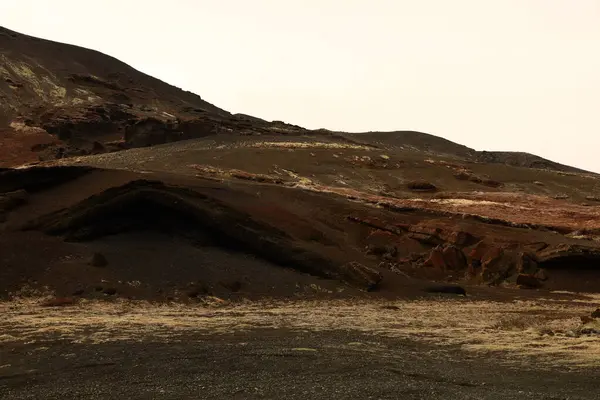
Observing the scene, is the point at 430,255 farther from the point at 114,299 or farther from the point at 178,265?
the point at 114,299

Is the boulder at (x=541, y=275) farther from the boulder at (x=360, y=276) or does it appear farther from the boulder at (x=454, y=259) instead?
the boulder at (x=360, y=276)

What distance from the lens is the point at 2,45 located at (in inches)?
2985

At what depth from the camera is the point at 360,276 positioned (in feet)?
67.4

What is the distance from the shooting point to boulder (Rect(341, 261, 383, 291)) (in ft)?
66.5

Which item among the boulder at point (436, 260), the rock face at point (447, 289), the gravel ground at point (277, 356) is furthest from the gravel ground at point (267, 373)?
the boulder at point (436, 260)

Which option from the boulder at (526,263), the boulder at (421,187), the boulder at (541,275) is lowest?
the boulder at (541,275)

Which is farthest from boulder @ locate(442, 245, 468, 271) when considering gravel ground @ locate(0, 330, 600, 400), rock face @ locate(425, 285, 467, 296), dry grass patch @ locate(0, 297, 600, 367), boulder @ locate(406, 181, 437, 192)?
boulder @ locate(406, 181, 437, 192)

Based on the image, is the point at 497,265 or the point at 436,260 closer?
the point at 497,265

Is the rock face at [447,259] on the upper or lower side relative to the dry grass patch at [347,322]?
upper

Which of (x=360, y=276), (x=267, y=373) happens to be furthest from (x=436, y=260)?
(x=267, y=373)

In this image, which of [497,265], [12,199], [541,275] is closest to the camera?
[12,199]

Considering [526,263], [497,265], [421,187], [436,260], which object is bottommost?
[436,260]

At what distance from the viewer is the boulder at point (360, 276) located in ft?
66.5

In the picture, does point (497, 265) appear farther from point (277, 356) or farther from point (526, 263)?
point (277, 356)
